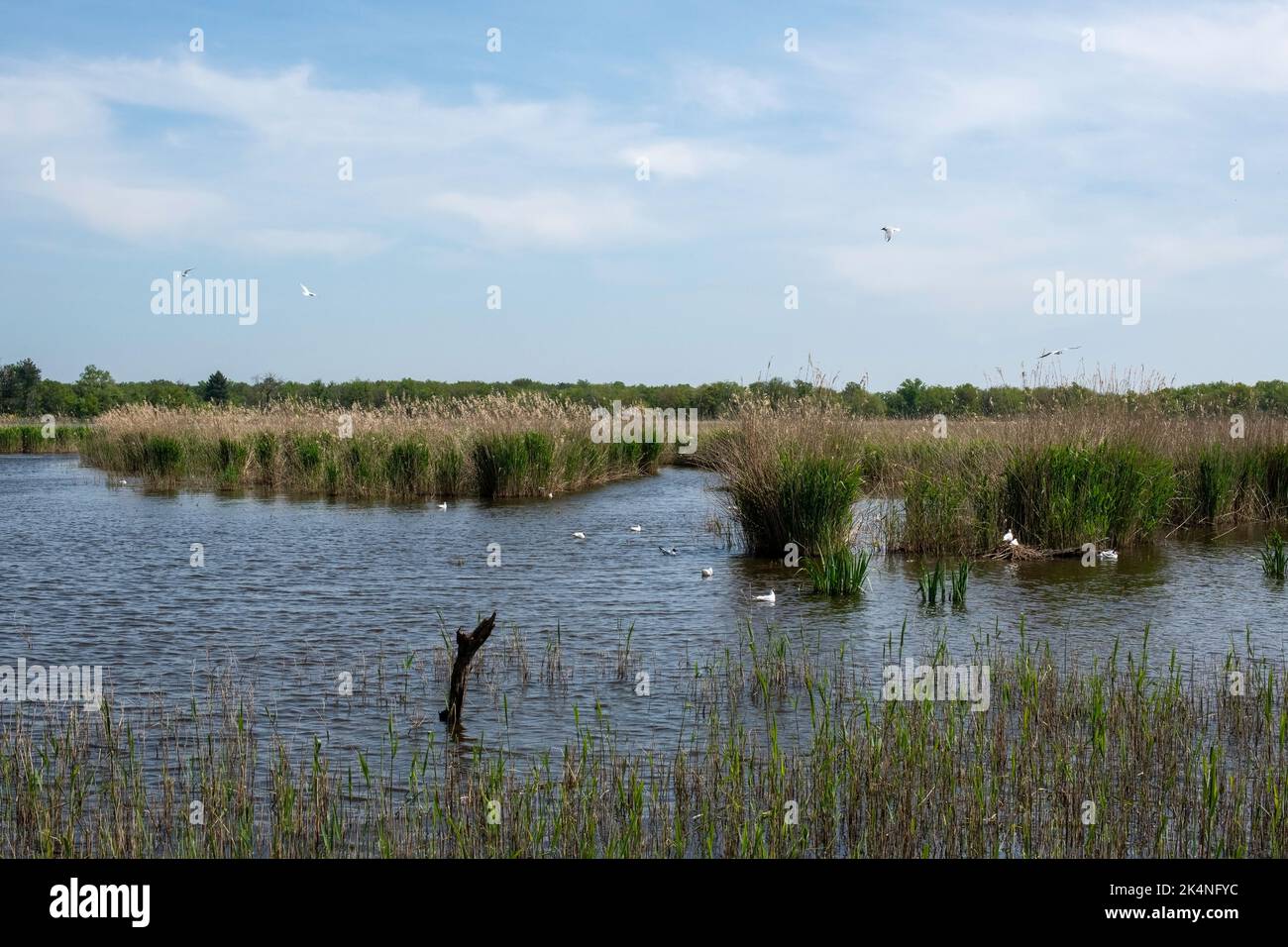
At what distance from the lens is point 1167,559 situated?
16.3m

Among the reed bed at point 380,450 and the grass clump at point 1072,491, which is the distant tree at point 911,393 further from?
the grass clump at point 1072,491

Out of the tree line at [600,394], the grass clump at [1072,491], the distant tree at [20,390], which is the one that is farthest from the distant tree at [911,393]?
the distant tree at [20,390]

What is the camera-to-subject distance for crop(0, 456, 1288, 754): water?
8.89 metres

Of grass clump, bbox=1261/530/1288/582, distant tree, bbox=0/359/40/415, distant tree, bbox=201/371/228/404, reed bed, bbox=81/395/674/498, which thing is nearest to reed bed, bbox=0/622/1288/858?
grass clump, bbox=1261/530/1288/582

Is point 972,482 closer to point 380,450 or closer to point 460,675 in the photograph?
point 460,675

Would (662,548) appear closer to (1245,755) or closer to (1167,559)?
(1167,559)

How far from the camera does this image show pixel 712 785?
639 cm

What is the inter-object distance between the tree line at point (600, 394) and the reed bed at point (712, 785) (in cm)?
1030

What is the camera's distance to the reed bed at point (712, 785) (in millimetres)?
5703

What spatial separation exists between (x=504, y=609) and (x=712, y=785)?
6.46m

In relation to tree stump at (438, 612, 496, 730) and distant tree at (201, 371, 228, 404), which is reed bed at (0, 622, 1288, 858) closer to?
tree stump at (438, 612, 496, 730)

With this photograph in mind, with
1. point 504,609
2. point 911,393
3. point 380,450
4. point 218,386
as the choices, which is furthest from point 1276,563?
point 218,386
